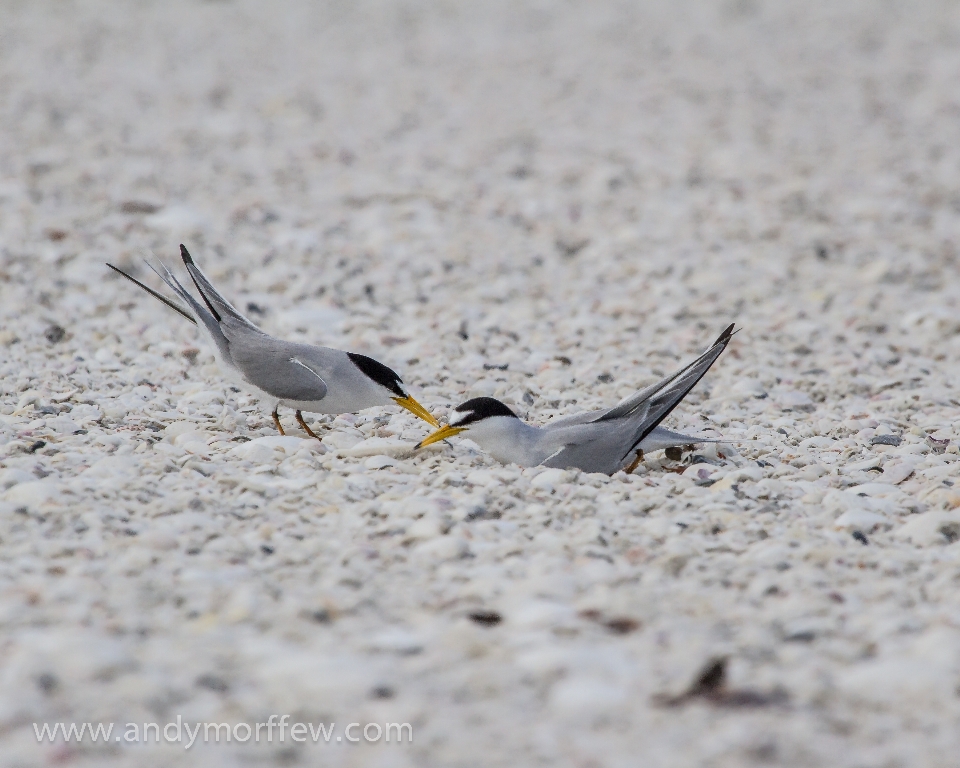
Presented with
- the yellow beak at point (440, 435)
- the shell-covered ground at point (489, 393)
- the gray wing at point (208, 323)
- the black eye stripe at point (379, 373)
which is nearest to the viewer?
the shell-covered ground at point (489, 393)

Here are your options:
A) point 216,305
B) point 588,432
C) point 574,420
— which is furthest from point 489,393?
point 216,305

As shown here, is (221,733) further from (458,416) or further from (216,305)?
(216,305)

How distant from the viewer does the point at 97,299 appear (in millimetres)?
7688

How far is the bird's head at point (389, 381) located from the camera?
17.2 feet

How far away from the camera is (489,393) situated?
6.11 metres

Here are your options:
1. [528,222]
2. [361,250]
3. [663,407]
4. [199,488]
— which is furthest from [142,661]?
[528,222]

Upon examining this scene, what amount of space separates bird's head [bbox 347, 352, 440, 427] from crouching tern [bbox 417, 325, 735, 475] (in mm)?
329

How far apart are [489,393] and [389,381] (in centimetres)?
97

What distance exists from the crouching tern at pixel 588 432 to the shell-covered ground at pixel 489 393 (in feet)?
0.51

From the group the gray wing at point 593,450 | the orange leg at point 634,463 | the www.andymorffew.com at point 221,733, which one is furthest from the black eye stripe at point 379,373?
the www.andymorffew.com at point 221,733

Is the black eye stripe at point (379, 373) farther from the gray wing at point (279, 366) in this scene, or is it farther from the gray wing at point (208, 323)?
the gray wing at point (208, 323)

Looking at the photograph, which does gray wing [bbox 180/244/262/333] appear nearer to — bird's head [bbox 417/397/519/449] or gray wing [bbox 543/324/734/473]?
bird's head [bbox 417/397/519/449]

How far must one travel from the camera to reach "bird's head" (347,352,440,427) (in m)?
5.23

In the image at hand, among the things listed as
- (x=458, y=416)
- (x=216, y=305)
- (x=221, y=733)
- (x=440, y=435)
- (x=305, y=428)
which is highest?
(x=216, y=305)
